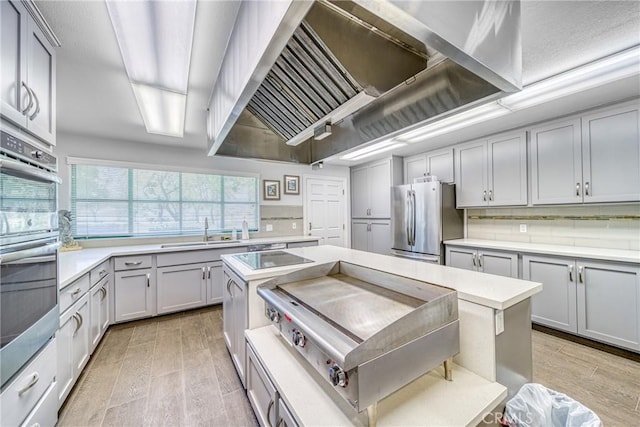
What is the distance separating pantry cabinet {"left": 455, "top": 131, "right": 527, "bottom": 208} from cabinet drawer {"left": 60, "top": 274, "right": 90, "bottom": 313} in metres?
4.35

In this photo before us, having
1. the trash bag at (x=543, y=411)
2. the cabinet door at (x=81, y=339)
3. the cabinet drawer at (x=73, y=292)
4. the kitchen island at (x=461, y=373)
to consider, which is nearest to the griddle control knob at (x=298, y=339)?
the kitchen island at (x=461, y=373)

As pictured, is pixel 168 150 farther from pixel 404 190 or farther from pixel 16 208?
pixel 404 190

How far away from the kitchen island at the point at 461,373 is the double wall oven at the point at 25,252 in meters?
0.97

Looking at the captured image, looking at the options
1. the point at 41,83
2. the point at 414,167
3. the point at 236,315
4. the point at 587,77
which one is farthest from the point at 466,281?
the point at 414,167

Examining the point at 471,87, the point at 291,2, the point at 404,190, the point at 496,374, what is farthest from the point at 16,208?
the point at 404,190

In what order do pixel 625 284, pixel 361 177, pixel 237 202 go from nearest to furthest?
pixel 625 284 < pixel 237 202 < pixel 361 177

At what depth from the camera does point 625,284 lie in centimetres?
230

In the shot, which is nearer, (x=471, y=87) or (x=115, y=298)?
(x=471, y=87)

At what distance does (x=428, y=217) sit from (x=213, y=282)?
124 inches

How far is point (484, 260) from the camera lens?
321 cm

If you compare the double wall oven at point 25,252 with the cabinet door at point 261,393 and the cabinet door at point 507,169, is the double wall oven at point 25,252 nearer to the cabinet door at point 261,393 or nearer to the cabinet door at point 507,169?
the cabinet door at point 261,393

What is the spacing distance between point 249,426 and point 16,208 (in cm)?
167

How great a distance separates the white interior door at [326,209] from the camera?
4.99m

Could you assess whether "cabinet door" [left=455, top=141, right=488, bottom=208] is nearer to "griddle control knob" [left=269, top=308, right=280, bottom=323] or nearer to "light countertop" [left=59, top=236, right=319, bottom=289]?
"light countertop" [left=59, top=236, right=319, bottom=289]
